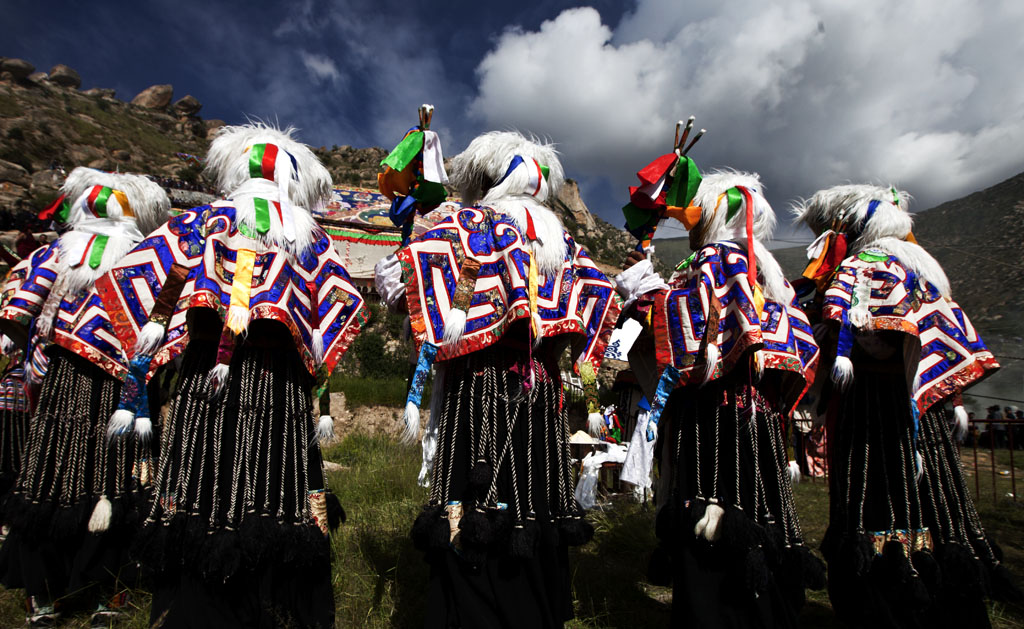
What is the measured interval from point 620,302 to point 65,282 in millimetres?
3034

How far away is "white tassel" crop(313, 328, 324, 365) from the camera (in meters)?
2.38

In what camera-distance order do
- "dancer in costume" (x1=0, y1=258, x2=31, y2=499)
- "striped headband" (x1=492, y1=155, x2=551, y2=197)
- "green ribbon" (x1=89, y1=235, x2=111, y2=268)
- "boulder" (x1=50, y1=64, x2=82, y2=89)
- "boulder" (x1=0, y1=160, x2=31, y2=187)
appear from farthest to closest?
"boulder" (x1=50, y1=64, x2=82, y2=89), "boulder" (x1=0, y1=160, x2=31, y2=187), "dancer in costume" (x1=0, y1=258, x2=31, y2=499), "green ribbon" (x1=89, y1=235, x2=111, y2=268), "striped headband" (x1=492, y1=155, x2=551, y2=197)

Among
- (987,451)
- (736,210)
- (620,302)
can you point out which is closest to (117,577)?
(620,302)

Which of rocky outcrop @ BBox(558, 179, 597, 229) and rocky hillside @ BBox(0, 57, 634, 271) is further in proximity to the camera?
rocky outcrop @ BBox(558, 179, 597, 229)

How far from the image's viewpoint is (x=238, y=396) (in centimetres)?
223

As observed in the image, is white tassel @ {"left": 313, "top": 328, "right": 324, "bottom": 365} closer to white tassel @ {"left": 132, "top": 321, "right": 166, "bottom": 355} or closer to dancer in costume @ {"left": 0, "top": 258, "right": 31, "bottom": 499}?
white tassel @ {"left": 132, "top": 321, "right": 166, "bottom": 355}

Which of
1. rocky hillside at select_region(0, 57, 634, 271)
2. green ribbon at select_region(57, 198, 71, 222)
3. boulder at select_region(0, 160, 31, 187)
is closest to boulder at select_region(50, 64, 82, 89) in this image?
rocky hillside at select_region(0, 57, 634, 271)

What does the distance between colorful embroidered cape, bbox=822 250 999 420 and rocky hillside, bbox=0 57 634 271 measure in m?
17.2

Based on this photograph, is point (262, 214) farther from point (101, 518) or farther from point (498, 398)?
point (101, 518)

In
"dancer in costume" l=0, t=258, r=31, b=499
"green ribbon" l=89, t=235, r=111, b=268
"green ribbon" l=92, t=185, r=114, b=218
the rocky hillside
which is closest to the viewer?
"green ribbon" l=89, t=235, r=111, b=268

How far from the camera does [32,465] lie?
281cm

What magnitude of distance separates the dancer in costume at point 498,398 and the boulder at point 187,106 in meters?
59.1

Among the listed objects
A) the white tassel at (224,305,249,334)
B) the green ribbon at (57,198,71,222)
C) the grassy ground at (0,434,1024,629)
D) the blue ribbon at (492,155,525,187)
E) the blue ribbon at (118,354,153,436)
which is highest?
the green ribbon at (57,198,71,222)

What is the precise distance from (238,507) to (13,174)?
1277 inches
